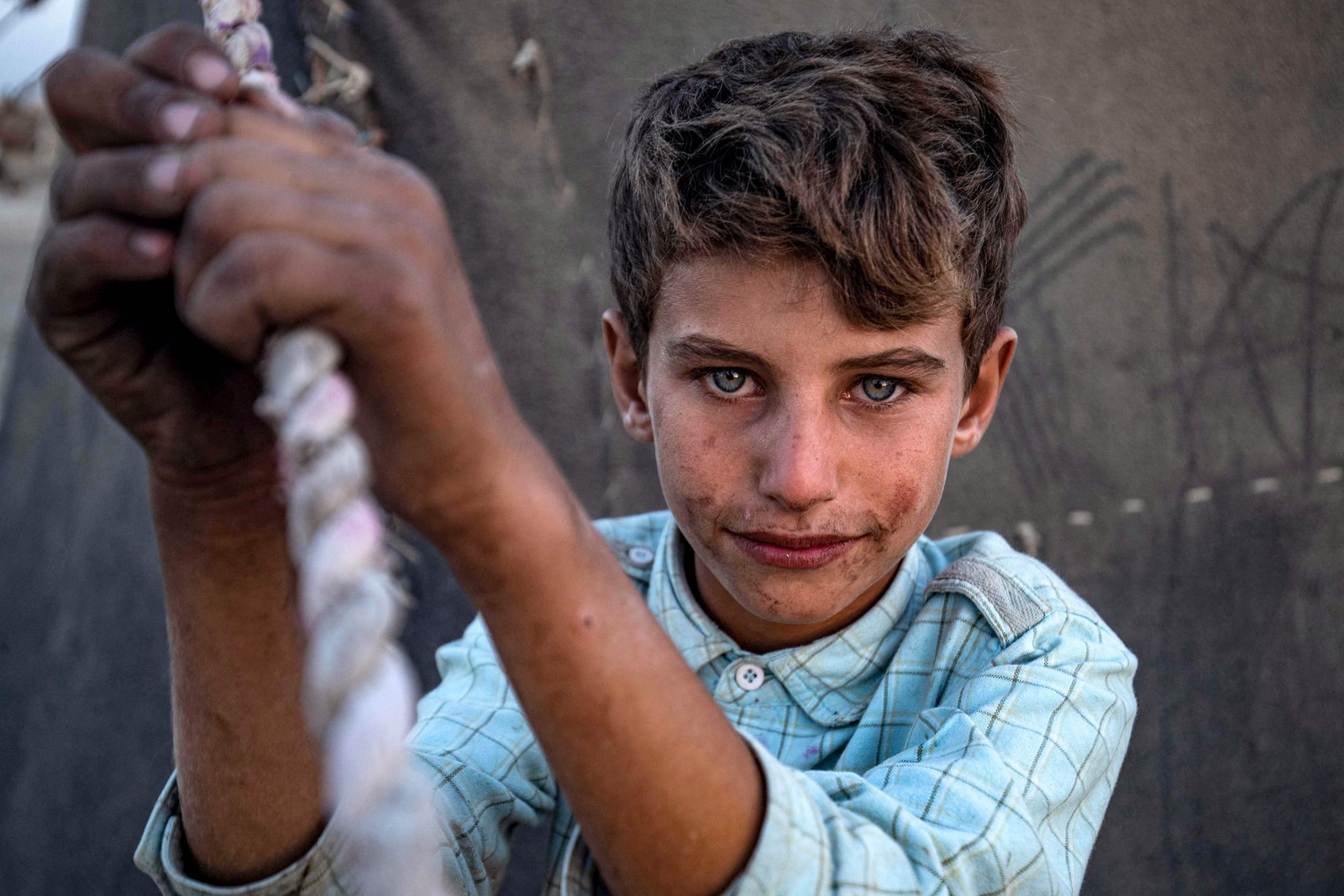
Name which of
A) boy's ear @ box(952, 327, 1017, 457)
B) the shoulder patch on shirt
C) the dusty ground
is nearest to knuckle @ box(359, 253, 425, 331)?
the shoulder patch on shirt

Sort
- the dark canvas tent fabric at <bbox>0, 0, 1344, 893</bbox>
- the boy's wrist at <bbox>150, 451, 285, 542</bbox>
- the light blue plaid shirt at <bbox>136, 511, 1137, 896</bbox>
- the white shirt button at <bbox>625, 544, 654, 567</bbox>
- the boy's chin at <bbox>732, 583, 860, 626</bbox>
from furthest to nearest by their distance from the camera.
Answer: the dark canvas tent fabric at <bbox>0, 0, 1344, 893</bbox>
the white shirt button at <bbox>625, 544, 654, 567</bbox>
the boy's chin at <bbox>732, 583, 860, 626</bbox>
the light blue plaid shirt at <bbox>136, 511, 1137, 896</bbox>
the boy's wrist at <bbox>150, 451, 285, 542</bbox>

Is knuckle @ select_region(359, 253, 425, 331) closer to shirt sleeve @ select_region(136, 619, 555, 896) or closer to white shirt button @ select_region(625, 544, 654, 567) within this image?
shirt sleeve @ select_region(136, 619, 555, 896)

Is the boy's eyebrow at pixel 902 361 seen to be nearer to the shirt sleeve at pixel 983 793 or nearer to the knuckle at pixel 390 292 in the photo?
the shirt sleeve at pixel 983 793

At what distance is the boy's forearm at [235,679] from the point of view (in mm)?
737

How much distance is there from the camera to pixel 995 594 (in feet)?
3.65

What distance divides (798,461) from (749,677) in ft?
1.08

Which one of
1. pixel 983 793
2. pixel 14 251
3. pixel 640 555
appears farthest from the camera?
pixel 14 251

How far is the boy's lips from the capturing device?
41.8 inches

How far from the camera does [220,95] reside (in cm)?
59

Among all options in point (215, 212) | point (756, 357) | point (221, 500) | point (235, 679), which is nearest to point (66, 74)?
point (215, 212)

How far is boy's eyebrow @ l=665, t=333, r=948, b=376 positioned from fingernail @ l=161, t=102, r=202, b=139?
575mm

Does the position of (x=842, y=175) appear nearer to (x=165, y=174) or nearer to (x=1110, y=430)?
(x=165, y=174)

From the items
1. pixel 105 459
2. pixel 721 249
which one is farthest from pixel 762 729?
pixel 105 459

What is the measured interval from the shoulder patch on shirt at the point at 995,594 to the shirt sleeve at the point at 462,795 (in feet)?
1.48
